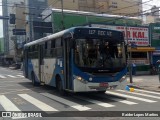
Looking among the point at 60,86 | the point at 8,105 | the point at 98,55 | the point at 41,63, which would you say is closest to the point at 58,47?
the point at 60,86

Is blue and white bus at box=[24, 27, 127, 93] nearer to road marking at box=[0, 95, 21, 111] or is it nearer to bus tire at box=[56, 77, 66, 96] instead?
bus tire at box=[56, 77, 66, 96]

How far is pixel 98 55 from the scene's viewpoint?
1336 cm

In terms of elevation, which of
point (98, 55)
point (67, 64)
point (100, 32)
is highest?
point (100, 32)

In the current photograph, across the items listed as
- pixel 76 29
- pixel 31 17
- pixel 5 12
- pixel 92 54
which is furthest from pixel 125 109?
pixel 5 12

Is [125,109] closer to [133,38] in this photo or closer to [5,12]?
[133,38]

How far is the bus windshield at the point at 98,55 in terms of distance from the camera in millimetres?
13203

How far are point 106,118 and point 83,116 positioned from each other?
813mm

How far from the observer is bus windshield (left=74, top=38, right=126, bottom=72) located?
43.3 feet

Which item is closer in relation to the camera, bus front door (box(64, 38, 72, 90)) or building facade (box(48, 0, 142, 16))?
bus front door (box(64, 38, 72, 90))

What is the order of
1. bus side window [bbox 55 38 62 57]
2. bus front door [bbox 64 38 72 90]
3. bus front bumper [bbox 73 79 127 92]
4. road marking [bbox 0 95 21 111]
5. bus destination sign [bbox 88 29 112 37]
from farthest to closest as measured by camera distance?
1. bus side window [bbox 55 38 62 57]
2. bus front door [bbox 64 38 72 90]
3. bus destination sign [bbox 88 29 112 37]
4. bus front bumper [bbox 73 79 127 92]
5. road marking [bbox 0 95 21 111]

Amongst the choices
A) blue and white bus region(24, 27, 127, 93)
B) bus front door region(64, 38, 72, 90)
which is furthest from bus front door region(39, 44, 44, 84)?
bus front door region(64, 38, 72, 90)

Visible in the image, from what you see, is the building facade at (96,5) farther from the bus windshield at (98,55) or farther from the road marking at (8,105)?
the road marking at (8,105)

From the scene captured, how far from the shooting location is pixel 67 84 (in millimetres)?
14047

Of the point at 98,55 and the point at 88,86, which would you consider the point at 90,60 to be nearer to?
the point at 98,55
